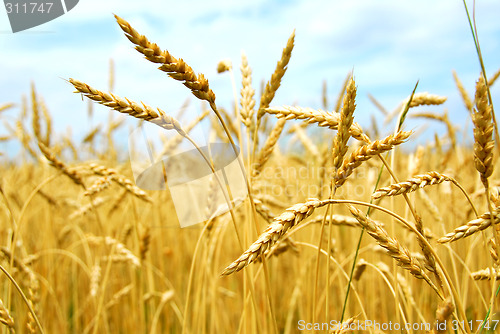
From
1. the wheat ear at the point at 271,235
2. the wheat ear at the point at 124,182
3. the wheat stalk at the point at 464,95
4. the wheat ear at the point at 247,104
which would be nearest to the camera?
the wheat ear at the point at 271,235

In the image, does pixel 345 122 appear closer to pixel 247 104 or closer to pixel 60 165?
pixel 247 104

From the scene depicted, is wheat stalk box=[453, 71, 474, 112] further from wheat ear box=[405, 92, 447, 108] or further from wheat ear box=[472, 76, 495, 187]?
wheat ear box=[472, 76, 495, 187]

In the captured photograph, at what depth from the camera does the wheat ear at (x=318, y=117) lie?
72 centimetres

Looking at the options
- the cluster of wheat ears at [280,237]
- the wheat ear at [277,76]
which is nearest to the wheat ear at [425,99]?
the cluster of wheat ears at [280,237]

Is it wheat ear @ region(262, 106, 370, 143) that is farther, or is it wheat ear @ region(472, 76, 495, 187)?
wheat ear @ region(262, 106, 370, 143)

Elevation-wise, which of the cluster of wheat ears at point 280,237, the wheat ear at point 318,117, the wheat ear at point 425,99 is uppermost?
the wheat ear at point 425,99

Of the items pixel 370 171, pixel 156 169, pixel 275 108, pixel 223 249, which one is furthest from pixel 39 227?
pixel 275 108

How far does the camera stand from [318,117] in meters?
0.74

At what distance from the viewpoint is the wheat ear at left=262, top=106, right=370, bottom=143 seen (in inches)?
28.3

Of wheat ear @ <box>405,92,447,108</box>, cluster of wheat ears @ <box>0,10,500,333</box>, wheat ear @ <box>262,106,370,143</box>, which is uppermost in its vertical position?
wheat ear @ <box>405,92,447,108</box>

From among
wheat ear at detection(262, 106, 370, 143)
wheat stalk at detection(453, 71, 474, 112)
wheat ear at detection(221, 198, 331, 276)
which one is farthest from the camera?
wheat stalk at detection(453, 71, 474, 112)

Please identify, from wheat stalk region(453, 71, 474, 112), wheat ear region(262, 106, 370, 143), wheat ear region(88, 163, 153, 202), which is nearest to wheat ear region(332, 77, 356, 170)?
wheat ear region(262, 106, 370, 143)

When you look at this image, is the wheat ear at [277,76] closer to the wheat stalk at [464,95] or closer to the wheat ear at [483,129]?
the wheat ear at [483,129]

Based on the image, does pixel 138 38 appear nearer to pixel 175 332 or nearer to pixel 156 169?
pixel 156 169
